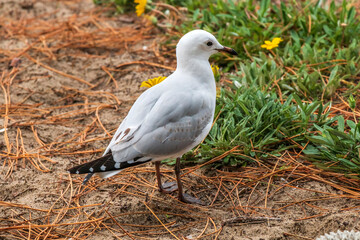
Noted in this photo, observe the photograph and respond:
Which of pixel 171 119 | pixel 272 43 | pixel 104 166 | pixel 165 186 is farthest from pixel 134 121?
pixel 272 43

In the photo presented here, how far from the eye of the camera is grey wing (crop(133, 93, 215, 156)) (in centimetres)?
306

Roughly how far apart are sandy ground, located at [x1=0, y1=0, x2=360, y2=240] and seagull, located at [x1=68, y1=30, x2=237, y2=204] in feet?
1.04

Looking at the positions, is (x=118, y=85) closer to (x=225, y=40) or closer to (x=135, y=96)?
(x=135, y=96)

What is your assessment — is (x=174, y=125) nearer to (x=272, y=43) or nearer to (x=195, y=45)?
(x=195, y=45)

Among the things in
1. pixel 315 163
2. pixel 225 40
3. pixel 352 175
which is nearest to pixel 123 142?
pixel 315 163

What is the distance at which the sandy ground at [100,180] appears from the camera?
3.06 m

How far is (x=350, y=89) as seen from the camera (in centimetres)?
421

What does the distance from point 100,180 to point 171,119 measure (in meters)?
0.89

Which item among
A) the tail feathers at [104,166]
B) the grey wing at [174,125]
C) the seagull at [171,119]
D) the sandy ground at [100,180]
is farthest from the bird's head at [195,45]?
the sandy ground at [100,180]

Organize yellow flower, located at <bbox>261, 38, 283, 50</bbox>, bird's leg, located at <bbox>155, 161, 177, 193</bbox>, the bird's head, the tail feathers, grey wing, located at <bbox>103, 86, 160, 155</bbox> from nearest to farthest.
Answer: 1. the tail feathers
2. grey wing, located at <bbox>103, 86, 160, 155</bbox>
3. the bird's head
4. bird's leg, located at <bbox>155, 161, 177, 193</bbox>
5. yellow flower, located at <bbox>261, 38, 283, 50</bbox>

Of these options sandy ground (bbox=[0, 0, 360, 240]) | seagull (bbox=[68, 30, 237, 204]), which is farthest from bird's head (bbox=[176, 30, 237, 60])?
sandy ground (bbox=[0, 0, 360, 240])

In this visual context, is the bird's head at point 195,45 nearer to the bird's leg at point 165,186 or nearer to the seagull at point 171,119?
the seagull at point 171,119

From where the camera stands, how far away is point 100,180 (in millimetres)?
3621

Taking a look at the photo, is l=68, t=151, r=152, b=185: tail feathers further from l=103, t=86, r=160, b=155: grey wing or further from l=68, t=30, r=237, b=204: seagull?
l=103, t=86, r=160, b=155: grey wing
